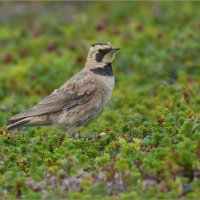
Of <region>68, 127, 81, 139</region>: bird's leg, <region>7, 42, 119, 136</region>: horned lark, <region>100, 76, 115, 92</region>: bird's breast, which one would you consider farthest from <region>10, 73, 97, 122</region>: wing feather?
<region>68, 127, 81, 139</region>: bird's leg

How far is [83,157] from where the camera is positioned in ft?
28.0

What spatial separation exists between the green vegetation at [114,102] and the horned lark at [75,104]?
0.78 ft

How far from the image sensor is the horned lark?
10477 millimetres

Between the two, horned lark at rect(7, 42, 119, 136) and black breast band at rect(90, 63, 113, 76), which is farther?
black breast band at rect(90, 63, 113, 76)

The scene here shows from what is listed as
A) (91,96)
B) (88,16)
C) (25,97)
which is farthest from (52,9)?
(91,96)

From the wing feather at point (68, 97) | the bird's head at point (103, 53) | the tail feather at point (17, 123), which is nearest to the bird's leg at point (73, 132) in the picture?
the wing feather at point (68, 97)

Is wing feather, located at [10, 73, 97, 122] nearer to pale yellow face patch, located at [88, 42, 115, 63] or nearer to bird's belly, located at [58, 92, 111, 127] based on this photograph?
bird's belly, located at [58, 92, 111, 127]

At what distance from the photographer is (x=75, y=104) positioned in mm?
10562

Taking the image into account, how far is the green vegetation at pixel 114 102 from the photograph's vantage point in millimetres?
7602

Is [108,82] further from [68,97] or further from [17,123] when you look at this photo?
[17,123]

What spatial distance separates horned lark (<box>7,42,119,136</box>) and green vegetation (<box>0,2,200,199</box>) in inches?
9.4

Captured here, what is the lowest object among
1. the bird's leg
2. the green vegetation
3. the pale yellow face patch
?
the bird's leg

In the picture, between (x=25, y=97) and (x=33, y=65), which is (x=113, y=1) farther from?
(x=25, y=97)

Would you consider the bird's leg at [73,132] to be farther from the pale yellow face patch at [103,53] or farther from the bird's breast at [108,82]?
the pale yellow face patch at [103,53]
